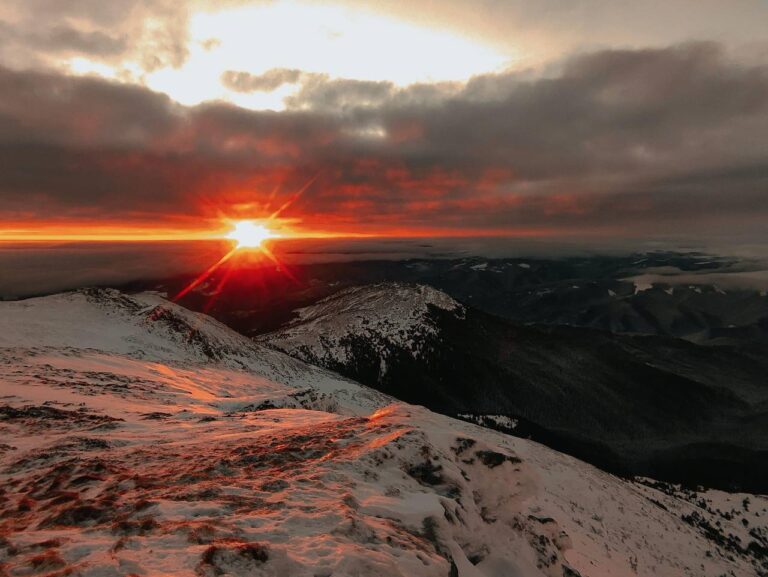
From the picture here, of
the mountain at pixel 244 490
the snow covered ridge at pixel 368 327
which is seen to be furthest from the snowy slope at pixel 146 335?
the snow covered ridge at pixel 368 327

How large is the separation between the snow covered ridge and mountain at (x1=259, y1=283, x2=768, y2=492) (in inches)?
19.0

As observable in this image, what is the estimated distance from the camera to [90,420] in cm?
1834

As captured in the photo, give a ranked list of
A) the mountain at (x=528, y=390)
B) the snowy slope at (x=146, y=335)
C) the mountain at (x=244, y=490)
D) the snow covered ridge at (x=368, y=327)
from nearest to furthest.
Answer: the mountain at (x=244, y=490) < the snowy slope at (x=146, y=335) < the mountain at (x=528, y=390) < the snow covered ridge at (x=368, y=327)

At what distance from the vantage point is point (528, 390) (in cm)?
16450

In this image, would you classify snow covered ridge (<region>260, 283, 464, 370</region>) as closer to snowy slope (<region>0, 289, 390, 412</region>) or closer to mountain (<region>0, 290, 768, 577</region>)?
snowy slope (<region>0, 289, 390, 412</region>)

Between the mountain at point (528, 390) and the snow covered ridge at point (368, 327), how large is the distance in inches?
19.0

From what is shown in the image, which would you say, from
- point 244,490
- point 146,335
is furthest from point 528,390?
point 244,490

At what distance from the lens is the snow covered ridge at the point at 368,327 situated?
14662 cm

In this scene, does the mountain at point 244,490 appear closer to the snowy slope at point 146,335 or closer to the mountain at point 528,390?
the snowy slope at point 146,335

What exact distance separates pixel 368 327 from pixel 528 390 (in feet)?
226

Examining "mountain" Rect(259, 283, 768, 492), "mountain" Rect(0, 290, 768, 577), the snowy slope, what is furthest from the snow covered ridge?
"mountain" Rect(0, 290, 768, 577)

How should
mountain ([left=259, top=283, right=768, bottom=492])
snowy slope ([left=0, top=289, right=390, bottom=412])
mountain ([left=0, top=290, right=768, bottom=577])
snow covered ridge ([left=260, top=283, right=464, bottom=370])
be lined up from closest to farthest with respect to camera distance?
mountain ([left=0, top=290, right=768, bottom=577])
snowy slope ([left=0, top=289, right=390, bottom=412])
mountain ([left=259, top=283, right=768, bottom=492])
snow covered ridge ([left=260, top=283, right=464, bottom=370])

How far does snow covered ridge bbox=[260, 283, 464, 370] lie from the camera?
146625 mm

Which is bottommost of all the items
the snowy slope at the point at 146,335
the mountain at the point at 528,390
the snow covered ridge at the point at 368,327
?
the mountain at the point at 528,390
